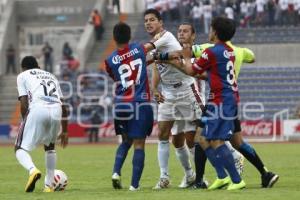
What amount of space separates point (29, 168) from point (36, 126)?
652 millimetres

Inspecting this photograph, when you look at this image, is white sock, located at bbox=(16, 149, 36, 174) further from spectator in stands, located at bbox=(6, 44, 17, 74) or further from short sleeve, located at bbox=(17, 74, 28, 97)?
spectator in stands, located at bbox=(6, 44, 17, 74)

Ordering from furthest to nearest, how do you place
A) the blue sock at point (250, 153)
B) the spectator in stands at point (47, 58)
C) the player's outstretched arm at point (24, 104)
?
the spectator in stands at point (47, 58), the player's outstretched arm at point (24, 104), the blue sock at point (250, 153)

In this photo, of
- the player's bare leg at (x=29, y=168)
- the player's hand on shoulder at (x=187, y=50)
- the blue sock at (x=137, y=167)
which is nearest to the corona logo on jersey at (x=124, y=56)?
the player's hand on shoulder at (x=187, y=50)

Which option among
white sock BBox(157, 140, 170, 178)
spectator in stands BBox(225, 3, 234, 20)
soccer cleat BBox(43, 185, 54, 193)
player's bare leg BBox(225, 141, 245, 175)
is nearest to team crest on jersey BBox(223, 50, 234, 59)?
player's bare leg BBox(225, 141, 245, 175)

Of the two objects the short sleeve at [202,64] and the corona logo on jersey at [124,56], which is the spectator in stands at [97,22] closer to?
the corona logo on jersey at [124,56]

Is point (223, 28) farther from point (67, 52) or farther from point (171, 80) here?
point (67, 52)

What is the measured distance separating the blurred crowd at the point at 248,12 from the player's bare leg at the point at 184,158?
27500 mm

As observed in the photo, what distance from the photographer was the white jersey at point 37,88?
1421cm

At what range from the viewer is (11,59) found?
44.5 meters

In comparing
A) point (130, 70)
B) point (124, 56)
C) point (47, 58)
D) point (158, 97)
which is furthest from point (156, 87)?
point (47, 58)

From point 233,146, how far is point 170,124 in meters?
1.12

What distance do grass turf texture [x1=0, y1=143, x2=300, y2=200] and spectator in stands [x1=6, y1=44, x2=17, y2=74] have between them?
1817 centimetres

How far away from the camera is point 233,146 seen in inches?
556

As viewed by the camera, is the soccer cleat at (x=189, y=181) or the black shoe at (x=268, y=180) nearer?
the black shoe at (x=268, y=180)
